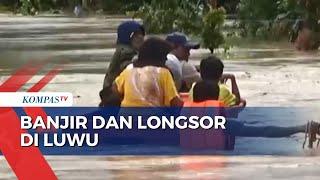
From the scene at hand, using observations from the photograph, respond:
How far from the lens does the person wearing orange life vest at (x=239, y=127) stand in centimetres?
833

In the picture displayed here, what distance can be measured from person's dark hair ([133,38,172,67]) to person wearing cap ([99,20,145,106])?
0.37 m

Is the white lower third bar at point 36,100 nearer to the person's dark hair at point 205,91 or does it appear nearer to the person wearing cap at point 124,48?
the person wearing cap at point 124,48


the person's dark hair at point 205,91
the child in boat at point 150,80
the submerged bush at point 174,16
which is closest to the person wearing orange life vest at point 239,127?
the person's dark hair at point 205,91

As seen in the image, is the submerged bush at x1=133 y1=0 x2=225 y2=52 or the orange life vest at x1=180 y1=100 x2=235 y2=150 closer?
the orange life vest at x1=180 y1=100 x2=235 y2=150

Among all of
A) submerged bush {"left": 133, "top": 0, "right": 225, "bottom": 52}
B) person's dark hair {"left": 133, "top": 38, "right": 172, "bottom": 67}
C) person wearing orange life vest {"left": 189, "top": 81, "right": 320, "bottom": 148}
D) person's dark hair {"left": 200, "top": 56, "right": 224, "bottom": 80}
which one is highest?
person's dark hair {"left": 133, "top": 38, "right": 172, "bottom": 67}

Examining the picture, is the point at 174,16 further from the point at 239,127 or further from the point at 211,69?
the point at 211,69

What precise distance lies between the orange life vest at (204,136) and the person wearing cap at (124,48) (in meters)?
0.88

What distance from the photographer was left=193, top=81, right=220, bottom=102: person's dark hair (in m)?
8.34

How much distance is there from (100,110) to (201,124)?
1.09 meters

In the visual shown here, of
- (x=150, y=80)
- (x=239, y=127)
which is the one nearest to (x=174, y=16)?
(x=239, y=127)

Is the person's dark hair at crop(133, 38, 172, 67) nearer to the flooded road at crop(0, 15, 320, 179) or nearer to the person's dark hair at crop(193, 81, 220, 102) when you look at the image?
the person's dark hair at crop(193, 81, 220, 102)

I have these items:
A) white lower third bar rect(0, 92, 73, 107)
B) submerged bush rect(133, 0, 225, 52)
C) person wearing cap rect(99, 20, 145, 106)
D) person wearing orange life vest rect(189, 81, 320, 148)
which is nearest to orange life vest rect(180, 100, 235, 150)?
person wearing orange life vest rect(189, 81, 320, 148)

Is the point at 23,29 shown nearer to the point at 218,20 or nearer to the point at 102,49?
the point at 102,49

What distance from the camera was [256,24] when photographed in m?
30.3
